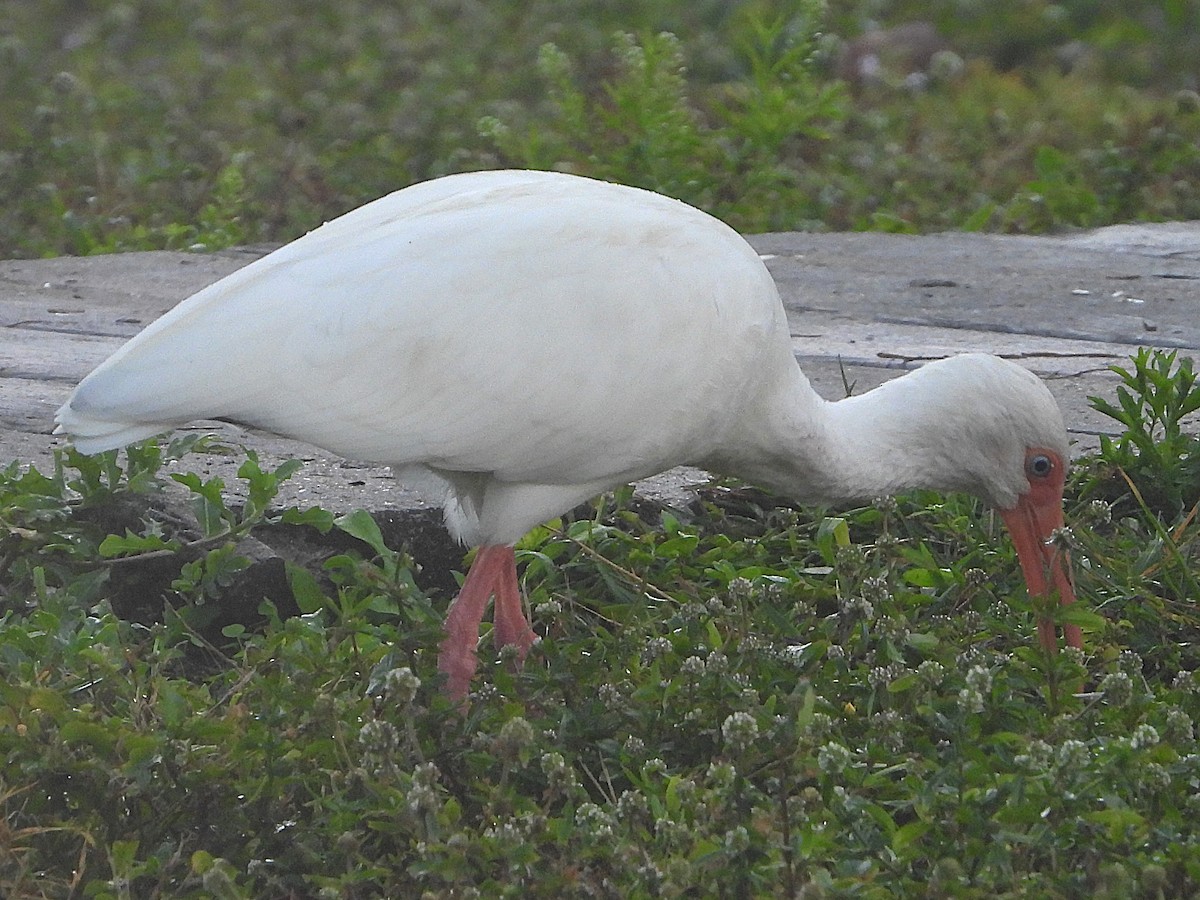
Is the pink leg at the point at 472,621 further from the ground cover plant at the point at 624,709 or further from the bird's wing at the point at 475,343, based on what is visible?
the bird's wing at the point at 475,343

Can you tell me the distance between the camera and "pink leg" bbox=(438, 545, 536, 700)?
12.3 ft

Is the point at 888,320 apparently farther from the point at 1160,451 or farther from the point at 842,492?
the point at 842,492

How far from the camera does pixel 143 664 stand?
3609 mm

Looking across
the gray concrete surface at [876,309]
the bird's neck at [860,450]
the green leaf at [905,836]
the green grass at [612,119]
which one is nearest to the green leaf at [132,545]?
the gray concrete surface at [876,309]

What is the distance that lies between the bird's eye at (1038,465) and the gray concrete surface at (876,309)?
103 cm

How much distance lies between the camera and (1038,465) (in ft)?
13.5

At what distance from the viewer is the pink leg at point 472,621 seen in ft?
12.3

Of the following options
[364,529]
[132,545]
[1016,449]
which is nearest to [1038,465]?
[1016,449]

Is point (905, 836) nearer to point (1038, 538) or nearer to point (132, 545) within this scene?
point (1038, 538)

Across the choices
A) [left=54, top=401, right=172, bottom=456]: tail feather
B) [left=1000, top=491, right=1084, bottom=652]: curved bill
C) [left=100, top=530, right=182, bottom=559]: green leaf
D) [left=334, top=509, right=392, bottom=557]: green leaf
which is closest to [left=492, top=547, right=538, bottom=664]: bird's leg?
[left=334, top=509, right=392, bottom=557]: green leaf

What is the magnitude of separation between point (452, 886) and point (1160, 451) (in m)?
2.53

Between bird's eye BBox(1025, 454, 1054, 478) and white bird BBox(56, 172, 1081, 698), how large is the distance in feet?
0.08

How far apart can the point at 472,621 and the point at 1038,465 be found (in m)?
1.24

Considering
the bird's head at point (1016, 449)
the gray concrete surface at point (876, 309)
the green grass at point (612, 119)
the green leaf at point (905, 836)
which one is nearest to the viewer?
the green leaf at point (905, 836)
